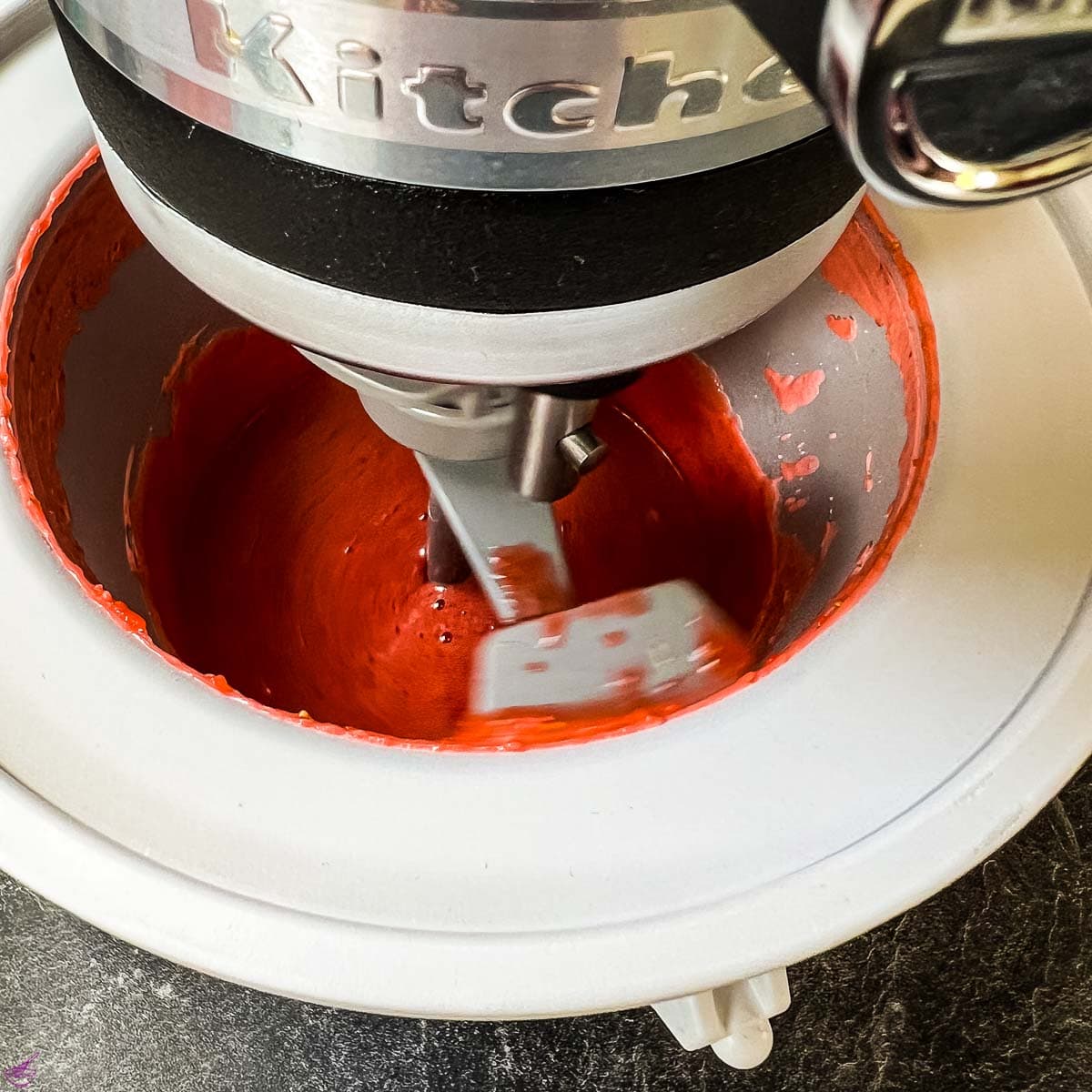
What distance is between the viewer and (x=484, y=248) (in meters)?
0.25

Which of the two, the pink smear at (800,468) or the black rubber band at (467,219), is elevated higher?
the black rubber band at (467,219)

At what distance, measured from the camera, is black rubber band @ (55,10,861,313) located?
0.24 meters

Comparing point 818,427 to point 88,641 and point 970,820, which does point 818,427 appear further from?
point 88,641

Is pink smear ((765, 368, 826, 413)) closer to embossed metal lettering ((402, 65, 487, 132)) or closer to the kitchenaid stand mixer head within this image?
the kitchenaid stand mixer head

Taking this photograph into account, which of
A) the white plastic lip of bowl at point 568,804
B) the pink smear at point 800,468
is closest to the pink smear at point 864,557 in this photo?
the white plastic lip of bowl at point 568,804

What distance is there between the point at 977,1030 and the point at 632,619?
0.39 m

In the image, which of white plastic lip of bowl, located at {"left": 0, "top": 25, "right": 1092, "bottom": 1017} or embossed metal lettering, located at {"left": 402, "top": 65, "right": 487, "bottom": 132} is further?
white plastic lip of bowl, located at {"left": 0, "top": 25, "right": 1092, "bottom": 1017}

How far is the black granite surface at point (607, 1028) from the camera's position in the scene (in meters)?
0.63

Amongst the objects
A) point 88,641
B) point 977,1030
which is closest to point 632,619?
point 88,641

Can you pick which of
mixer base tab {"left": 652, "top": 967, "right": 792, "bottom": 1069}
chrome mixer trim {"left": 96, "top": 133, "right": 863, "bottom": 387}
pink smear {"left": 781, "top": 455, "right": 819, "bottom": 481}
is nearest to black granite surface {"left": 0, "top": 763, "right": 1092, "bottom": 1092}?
mixer base tab {"left": 652, "top": 967, "right": 792, "bottom": 1069}

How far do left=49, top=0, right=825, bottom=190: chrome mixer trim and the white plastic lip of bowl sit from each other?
21 centimetres

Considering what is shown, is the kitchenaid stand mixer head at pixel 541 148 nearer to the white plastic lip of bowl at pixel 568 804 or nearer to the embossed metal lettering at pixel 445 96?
the embossed metal lettering at pixel 445 96

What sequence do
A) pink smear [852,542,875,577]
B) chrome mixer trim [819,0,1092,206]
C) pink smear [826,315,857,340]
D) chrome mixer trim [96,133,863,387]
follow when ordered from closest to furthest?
chrome mixer trim [819,0,1092,206], chrome mixer trim [96,133,863,387], pink smear [852,542,875,577], pink smear [826,315,857,340]

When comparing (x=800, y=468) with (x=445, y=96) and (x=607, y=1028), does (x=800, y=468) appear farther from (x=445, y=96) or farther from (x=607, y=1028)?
(x=445, y=96)
